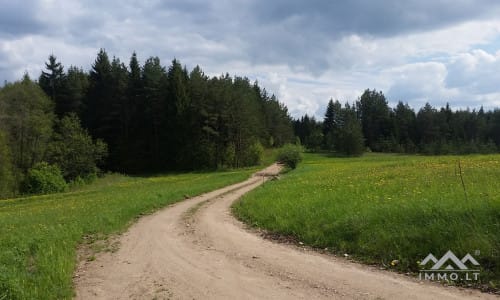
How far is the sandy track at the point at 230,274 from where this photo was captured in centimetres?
777

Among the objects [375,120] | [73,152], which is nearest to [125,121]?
[73,152]

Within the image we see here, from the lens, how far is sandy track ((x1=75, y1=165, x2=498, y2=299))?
777cm

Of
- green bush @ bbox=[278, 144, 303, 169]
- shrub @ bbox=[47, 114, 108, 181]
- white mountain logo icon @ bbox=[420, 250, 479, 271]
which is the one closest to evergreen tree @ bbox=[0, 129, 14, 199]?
shrub @ bbox=[47, 114, 108, 181]

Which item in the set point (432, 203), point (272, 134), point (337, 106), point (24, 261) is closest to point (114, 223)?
point (24, 261)

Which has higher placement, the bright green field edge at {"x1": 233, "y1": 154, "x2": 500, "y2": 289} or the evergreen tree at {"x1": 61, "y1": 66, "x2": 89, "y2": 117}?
the evergreen tree at {"x1": 61, "y1": 66, "x2": 89, "y2": 117}

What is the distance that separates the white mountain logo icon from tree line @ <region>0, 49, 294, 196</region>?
223 feet

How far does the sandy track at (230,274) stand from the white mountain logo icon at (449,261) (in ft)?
2.62

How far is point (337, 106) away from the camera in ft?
516

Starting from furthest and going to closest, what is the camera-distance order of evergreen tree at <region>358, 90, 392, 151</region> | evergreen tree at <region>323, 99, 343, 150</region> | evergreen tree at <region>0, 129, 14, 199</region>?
evergreen tree at <region>358, 90, 392, 151</region>
evergreen tree at <region>323, 99, 343, 150</region>
evergreen tree at <region>0, 129, 14, 199</region>

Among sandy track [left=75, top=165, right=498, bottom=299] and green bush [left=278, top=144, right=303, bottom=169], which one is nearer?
sandy track [left=75, top=165, right=498, bottom=299]

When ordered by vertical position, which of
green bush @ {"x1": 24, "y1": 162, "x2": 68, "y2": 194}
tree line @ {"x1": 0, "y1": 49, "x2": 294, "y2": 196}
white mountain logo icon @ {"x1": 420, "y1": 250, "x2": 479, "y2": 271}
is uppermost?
tree line @ {"x1": 0, "y1": 49, "x2": 294, "y2": 196}

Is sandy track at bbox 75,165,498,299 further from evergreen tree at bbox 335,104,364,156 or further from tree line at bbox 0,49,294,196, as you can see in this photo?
evergreen tree at bbox 335,104,364,156

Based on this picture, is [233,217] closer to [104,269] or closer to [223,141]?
[104,269]

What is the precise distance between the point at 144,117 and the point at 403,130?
305ft
